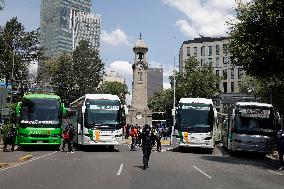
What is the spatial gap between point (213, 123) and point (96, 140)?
730 centimetres

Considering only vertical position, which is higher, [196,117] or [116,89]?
[116,89]

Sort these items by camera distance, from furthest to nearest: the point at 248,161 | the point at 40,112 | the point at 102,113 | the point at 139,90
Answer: the point at 139,90, the point at 102,113, the point at 40,112, the point at 248,161

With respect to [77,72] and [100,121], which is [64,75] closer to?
[77,72]

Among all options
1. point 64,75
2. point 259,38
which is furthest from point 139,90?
point 259,38

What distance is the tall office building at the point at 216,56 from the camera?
119 m

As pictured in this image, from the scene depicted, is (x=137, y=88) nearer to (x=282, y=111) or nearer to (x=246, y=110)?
(x=282, y=111)

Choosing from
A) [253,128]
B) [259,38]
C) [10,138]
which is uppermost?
[259,38]

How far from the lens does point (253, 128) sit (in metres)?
27.0

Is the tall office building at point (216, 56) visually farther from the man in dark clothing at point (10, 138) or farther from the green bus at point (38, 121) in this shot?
the man in dark clothing at point (10, 138)

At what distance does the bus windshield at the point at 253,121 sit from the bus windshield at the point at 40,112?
10819mm

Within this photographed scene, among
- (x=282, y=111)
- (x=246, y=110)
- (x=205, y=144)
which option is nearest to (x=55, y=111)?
(x=205, y=144)

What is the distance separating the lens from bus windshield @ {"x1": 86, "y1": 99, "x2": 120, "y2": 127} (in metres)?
27.8

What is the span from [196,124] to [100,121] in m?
5.92

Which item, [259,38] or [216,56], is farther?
[216,56]
